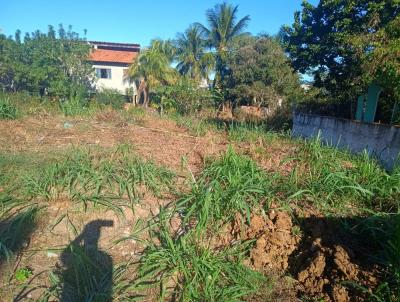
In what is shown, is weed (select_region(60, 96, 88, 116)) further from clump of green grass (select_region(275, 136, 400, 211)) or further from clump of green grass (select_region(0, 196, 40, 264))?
clump of green grass (select_region(275, 136, 400, 211))

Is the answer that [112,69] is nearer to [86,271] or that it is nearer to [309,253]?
[86,271]

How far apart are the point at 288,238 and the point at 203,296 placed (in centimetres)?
117

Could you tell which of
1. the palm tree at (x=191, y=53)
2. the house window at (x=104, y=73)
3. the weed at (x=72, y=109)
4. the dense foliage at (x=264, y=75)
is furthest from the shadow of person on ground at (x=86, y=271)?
the house window at (x=104, y=73)

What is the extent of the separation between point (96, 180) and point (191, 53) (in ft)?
75.9

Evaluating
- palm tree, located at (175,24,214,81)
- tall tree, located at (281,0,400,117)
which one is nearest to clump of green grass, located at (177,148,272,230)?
tall tree, located at (281,0,400,117)

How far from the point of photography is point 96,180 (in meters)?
4.15

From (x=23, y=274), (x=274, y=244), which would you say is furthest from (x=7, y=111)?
(x=274, y=244)

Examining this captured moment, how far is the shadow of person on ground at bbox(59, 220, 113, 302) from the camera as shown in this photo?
2781 millimetres

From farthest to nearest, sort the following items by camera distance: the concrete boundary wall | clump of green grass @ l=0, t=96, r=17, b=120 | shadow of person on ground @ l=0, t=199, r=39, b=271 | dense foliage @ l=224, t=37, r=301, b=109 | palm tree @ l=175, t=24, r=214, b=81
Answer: palm tree @ l=175, t=24, r=214, b=81, dense foliage @ l=224, t=37, r=301, b=109, clump of green grass @ l=0, t=96, r=17, b=120, the concrete boundary wall, shadow of person on ground @ l=0, t=199, r=39, b=271

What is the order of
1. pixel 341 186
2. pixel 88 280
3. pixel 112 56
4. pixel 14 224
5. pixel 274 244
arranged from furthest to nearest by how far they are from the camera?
pixel 112 56 < pixel 341 186 < pixel 14 224 < pixel 274 244 < pixel 88 280

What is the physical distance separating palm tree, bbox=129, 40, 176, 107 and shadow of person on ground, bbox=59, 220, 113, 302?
20030 millimetres

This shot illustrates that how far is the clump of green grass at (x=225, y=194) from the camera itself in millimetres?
3549

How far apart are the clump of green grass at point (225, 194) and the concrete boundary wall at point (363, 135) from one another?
8.83ft

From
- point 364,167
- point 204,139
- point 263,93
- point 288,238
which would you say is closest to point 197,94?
point 263,93
